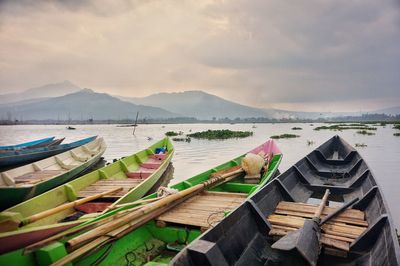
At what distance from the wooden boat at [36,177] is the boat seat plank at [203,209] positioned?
5.32 metres

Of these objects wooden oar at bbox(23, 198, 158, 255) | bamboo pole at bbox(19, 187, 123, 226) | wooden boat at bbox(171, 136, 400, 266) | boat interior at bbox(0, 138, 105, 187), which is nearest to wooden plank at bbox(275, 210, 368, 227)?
wooden boat at bbox(171, 136, 400, 266)

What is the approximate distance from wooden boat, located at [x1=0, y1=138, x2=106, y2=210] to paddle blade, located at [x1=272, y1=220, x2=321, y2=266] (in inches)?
320

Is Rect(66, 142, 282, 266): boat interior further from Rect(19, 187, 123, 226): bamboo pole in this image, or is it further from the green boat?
Rect(19, 187, 123, 226): bamboo pole

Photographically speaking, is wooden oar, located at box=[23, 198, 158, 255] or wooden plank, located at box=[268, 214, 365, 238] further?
wooden plank, located at box=[268, 214, 365, 238]

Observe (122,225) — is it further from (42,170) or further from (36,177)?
(42,170)

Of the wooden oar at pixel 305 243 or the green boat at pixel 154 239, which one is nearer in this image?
the wooden oar at pixel 305 243

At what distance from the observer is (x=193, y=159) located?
69.3 feet

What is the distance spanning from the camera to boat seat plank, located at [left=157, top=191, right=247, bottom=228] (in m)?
5.64

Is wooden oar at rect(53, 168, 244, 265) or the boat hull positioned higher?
wooden oar at rect(53, 168, 244, 265)

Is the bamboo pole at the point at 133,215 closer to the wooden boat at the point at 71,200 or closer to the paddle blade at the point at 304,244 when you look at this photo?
the wooden boat at the point at 71,200

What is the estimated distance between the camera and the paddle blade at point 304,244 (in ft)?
11.0

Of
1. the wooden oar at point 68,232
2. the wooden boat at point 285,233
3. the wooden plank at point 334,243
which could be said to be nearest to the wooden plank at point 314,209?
the wooden boat at point 285,233

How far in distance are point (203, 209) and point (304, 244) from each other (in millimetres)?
3184

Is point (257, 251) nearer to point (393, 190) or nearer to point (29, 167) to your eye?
point (393, 190)
